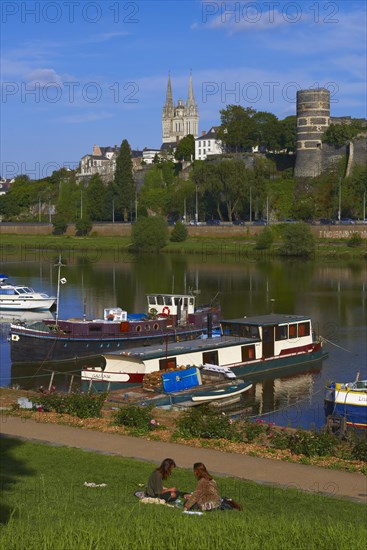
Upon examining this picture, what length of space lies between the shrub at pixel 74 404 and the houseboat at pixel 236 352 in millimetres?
7964

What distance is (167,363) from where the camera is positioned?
29.9 metres

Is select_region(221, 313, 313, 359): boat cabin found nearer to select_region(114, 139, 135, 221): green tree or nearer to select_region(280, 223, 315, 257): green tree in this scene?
select_region(280, 223, 315, 257): green tree

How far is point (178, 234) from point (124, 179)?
16.6m

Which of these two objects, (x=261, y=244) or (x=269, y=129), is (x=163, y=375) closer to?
(x=261, y=244)

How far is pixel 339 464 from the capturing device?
16.4 m

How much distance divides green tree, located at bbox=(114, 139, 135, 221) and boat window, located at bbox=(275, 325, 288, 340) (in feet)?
272

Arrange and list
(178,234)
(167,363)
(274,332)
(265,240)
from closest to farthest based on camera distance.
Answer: (167,363), (274,332), (265,240), (178,234)

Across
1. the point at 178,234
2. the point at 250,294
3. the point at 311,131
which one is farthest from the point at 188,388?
the point at 311,131

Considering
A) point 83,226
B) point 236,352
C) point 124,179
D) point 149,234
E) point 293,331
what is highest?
point 124,179

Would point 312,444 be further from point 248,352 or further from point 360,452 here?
point 248,352

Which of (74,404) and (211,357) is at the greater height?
(74,404)

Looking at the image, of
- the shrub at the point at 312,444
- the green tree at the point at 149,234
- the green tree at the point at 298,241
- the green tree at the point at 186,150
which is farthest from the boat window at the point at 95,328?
the green tree at the point at 186,150

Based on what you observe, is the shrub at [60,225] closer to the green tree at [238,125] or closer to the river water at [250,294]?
the river water at [250,294]

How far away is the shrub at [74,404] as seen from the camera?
65.5 ft
